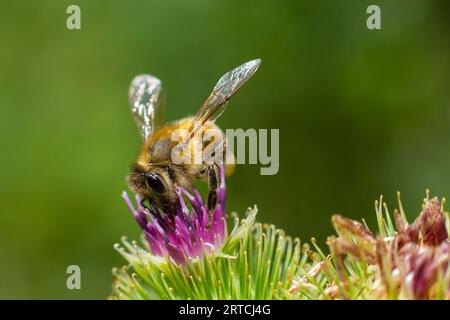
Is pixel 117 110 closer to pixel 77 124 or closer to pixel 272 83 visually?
pixel 77 124

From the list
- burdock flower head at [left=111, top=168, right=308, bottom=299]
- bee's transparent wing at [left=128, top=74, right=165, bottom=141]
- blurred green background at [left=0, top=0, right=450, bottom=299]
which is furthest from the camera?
blurred green background at [left=0, top=0, right=450, bottom=299]

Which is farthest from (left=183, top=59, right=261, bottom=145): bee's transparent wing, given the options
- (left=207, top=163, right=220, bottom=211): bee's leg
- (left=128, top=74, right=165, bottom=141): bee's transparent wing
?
(left=128, top=74, right=165, bottom=141): bee's transparent wing

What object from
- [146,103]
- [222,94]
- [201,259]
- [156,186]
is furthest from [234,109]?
[201,259]

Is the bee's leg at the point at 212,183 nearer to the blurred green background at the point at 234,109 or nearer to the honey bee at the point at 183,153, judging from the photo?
the honey bee at the point at 183,153

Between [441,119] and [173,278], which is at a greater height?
[441,119]

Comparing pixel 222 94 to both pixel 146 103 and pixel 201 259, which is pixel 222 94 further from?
pixel 146 103

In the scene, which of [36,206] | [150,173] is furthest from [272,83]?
[150,173]

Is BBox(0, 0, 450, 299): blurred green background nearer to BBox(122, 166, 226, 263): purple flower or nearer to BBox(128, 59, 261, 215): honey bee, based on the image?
BBox(128, 59, 261, 215): honey bee
